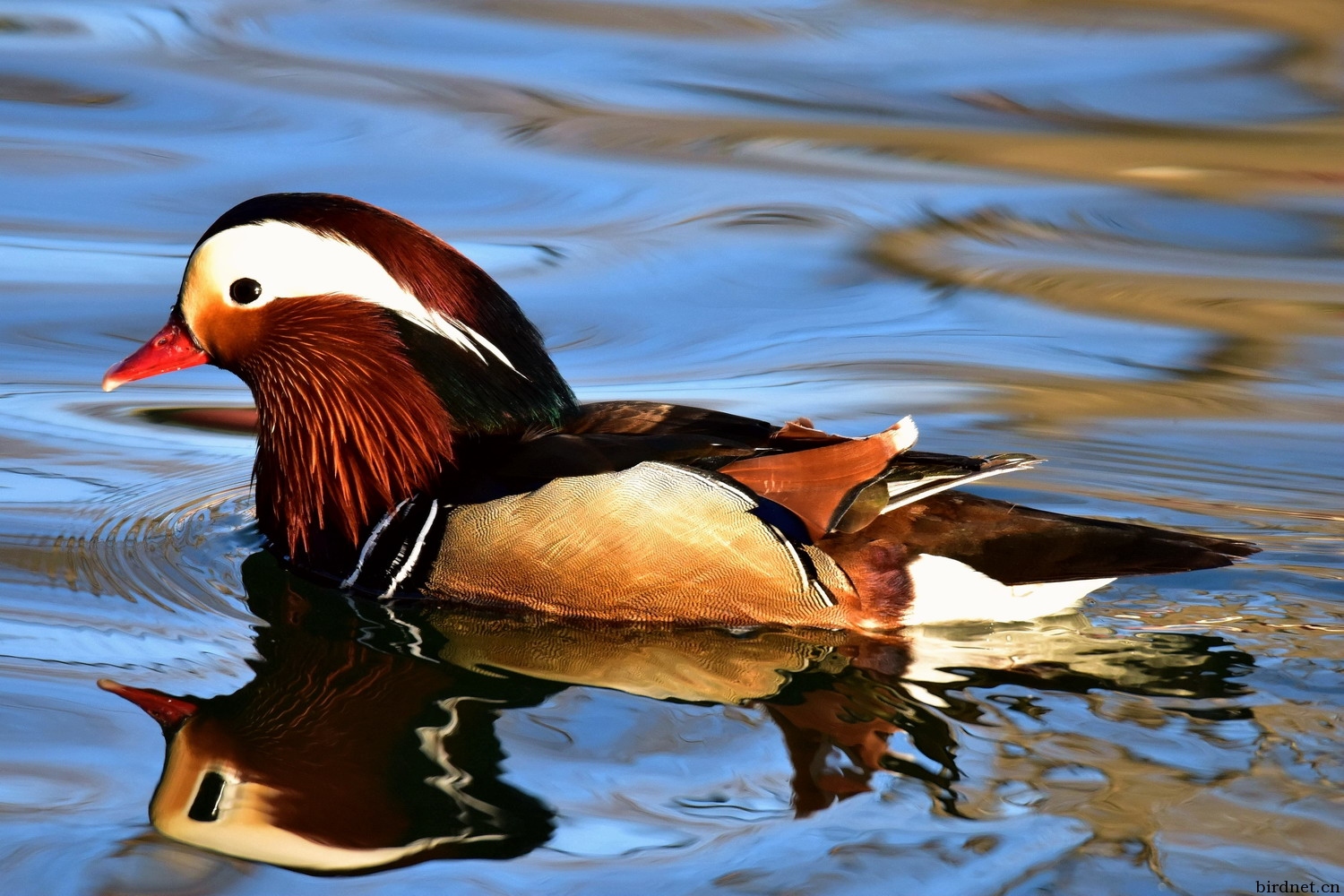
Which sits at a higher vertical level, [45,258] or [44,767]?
[45,258]

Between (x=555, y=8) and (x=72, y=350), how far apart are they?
5290mm

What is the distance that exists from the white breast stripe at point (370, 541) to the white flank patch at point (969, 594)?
138 centimetres

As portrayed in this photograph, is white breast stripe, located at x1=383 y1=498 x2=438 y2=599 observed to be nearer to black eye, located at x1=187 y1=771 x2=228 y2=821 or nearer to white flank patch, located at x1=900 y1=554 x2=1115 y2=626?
black eye, located at x1=187 y1=771 x2=228 y2=821

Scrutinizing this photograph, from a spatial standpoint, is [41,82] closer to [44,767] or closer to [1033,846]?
[44,767]

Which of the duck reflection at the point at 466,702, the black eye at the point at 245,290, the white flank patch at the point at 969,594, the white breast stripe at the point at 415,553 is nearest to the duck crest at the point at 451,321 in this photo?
the black eye at the point at 245,290

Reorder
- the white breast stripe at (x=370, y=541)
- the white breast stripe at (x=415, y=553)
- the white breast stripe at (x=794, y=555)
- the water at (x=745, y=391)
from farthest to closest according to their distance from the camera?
the white breast stripe at (x=370, y=541)
the white breast stripe at (x=415, y=553)
the white breast stripe at (x=794, y=555)
the water at (x=745, y=391)

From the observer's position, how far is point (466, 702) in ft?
13.9

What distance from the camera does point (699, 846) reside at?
138 inches

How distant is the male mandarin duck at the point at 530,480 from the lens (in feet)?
14.6

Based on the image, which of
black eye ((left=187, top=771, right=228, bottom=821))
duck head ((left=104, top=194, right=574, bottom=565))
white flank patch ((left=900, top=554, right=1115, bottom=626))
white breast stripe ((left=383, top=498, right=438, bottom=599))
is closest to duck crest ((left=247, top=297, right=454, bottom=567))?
duck head ((left=104, top=194, right=574, bottom=565))

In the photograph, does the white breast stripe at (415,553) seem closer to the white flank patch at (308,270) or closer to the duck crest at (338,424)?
the duck crest at (338,424)

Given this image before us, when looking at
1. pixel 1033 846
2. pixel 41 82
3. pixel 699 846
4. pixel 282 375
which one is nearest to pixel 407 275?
pixel 282 375

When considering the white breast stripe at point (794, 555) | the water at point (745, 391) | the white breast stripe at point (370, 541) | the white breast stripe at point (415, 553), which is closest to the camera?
the water at point (745, 391)

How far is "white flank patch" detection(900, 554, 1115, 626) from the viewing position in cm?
454
